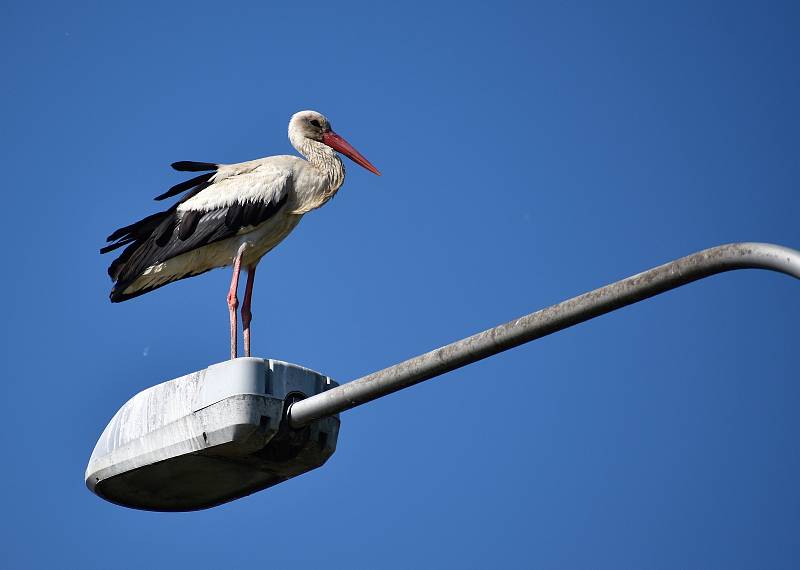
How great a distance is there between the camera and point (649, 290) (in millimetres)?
5035

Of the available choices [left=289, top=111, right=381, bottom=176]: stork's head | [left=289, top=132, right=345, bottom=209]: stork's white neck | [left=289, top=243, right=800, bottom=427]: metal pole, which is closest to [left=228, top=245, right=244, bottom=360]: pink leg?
[left=289, top=132, right=345, bottom=209]: stork's white neck

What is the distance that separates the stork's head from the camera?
41.9 ft

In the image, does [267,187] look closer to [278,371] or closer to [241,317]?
[241,317]

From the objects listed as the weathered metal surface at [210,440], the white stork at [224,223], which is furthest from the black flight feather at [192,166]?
the weathered metal surface at [210,440]

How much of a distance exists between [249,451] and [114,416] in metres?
1.01

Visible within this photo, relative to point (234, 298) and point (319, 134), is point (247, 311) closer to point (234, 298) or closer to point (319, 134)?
point (234, 298)

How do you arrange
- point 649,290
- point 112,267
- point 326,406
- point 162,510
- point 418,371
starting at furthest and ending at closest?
point 112,267 → point 162,510 → point 326,406 → point 418,371 → point 649,290

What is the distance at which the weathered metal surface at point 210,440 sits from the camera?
6742mm

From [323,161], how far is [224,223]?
137 cm

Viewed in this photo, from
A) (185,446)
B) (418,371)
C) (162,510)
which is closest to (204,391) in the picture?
(185,446)

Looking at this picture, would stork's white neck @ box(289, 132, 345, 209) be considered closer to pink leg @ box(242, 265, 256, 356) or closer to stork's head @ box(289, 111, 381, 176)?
stork's head @ box(289, 111, 381, 176)

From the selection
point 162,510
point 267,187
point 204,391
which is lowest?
point 162,510

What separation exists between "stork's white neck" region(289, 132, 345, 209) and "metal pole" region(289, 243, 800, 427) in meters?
5.81

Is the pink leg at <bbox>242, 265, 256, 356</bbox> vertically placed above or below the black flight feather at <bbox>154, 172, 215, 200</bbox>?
below
